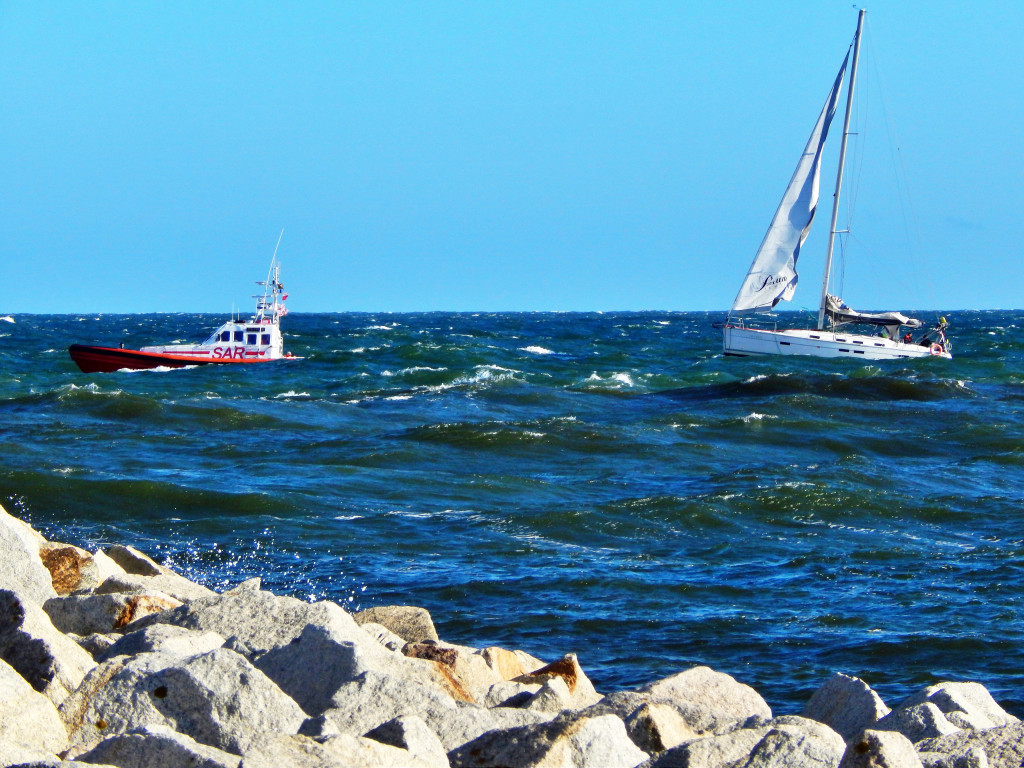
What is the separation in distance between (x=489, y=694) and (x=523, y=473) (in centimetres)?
1058

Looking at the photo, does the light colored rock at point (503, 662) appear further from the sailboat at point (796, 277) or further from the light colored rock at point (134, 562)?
the sailboat at point (796, 277)

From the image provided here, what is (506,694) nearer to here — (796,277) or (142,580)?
(142,580)

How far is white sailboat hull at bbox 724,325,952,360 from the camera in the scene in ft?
130

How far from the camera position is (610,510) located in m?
13.2

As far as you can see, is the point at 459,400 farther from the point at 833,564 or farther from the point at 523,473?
the point at 833,564

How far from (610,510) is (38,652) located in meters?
8.72

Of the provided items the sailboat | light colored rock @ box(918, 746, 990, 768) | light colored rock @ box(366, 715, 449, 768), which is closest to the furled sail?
the sailboat

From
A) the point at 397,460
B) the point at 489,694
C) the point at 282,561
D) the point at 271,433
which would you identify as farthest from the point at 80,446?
the point at 489,694

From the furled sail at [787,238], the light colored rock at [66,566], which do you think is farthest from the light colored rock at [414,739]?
the furled sail at [787,238]

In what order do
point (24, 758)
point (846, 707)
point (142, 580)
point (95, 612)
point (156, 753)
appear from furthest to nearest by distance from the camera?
1. point (142, 580)
2. point (95, 612)
3. point (846, 707)
4. point (156, 753)
5. point (24, 758)

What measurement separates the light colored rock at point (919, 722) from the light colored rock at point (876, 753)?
938 millimetres

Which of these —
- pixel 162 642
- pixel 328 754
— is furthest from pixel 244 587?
pixel 328 754

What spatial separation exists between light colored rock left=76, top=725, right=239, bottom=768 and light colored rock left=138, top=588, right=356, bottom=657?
196 centimetres

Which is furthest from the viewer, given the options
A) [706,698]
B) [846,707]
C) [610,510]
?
[610,510]
